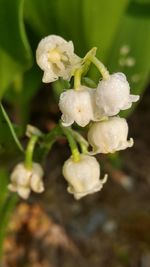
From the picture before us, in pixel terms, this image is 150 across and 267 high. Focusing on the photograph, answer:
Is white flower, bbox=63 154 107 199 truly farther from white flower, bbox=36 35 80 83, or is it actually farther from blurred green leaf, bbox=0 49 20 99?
blurred green leaf, bbox=0 49 20 99

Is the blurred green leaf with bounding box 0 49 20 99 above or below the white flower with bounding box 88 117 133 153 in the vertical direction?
below

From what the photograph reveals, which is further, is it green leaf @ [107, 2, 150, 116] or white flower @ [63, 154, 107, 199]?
green leaf @ [107, 2, 150, 116]

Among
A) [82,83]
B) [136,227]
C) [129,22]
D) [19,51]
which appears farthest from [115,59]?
[82,83]

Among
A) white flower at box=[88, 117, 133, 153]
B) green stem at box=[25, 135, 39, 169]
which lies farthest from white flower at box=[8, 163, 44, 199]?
white flower at box=[88, 117, 133, 153]

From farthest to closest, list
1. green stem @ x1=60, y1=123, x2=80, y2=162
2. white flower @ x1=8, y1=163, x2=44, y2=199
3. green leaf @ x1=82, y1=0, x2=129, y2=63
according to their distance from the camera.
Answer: green leaf @ x1=82, y1=0, x2=129, y2=63 → white flower @ x1=8, y1=163, x2=44, y2=199 → green stem @ x1=60, y1=123, x2=80, y2=162

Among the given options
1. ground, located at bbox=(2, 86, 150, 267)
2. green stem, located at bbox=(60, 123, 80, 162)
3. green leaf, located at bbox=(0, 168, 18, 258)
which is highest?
green stem, located at bbox=(60, 123, 80, 162)

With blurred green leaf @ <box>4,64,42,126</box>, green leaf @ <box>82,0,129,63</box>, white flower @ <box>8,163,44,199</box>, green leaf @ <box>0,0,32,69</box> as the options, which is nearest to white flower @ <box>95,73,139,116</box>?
white flower @ <box>8,163,44,199</box>

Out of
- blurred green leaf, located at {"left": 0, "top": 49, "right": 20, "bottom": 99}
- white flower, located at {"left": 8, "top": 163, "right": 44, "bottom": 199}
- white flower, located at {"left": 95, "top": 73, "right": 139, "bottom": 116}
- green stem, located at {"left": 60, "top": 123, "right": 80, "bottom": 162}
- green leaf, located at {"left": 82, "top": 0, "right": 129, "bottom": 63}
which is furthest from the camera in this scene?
green leaf, located at {"left": 82, "top": 0, "right": 129, "bottom": 63}

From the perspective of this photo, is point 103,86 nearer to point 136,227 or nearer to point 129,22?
point 129,22
